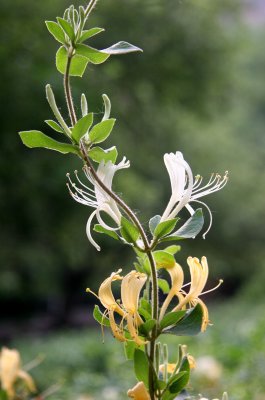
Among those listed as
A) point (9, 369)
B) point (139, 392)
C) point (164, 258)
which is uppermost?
point (164, 258)

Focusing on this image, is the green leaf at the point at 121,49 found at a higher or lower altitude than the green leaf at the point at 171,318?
higher

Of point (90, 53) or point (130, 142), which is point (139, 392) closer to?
point (90, 53)

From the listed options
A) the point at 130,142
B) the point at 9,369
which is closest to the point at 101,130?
the point at 9,369

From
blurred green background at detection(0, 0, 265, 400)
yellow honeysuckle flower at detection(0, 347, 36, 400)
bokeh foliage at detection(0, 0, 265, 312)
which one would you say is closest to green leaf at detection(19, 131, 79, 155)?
yellow honeysuckle flower at detection(0, 347, 36, 400)

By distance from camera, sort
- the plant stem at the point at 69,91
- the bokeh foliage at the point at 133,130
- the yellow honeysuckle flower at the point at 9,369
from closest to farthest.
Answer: the plant stem at the point at 69,91
the yellow honeysuckle flower at the point at 9,369
the bokeh foliage at the point at 133,130

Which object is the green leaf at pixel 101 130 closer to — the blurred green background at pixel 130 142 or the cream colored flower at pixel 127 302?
the cream colored flower at pixel 127 302

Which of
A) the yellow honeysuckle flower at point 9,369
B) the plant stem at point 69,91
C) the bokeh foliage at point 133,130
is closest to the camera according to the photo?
the plant stem at point 69,91

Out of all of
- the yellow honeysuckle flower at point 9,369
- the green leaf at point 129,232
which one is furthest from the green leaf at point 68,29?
the yellow honeysuckle flower at point 9,369
